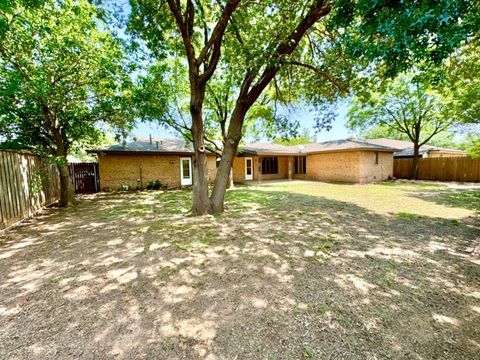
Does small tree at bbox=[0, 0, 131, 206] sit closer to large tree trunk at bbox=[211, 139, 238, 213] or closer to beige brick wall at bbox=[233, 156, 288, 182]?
large tree trunk at bbox=[211, 139, 238, 213]

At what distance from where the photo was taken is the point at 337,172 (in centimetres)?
A: 1673

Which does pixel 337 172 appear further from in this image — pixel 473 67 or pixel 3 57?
pixel 3 57

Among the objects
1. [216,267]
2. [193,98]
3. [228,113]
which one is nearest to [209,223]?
[216,267]

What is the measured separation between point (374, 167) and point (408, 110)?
4.99 meters

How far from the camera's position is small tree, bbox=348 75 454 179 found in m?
15.0

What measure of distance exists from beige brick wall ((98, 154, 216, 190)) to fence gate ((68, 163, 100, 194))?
737 millimetres

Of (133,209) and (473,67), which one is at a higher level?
(473,67)

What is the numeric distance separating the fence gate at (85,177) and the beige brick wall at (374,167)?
17562mm

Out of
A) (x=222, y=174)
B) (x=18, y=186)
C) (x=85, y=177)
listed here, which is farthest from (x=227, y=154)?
(x=85, y=177)

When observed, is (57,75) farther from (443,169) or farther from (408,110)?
(443,169)

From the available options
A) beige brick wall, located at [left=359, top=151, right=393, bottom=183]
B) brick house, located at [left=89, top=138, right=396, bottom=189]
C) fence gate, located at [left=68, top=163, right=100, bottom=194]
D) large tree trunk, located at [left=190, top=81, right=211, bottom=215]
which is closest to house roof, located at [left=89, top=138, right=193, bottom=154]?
brick house, located at [left=89, top=138, right=396, bottom=189]

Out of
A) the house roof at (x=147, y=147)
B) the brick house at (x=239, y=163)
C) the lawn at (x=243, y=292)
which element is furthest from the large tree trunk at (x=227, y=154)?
the house roof at (x=147, y=147)

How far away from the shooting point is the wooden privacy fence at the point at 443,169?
14.8m

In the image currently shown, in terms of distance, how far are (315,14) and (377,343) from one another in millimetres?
6888
